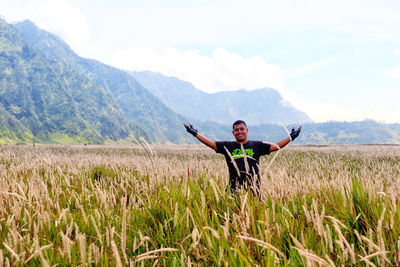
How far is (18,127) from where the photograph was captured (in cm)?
19725

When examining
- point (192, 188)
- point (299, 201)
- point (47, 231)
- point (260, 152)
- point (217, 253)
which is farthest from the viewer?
point (260, 152)

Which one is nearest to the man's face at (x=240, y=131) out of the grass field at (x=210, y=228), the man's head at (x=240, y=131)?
the man's head at (x=240, y=131)

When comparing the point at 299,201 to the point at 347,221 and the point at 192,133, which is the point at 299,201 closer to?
the point at 347,221

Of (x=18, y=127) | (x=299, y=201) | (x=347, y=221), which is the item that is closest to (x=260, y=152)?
(x=299, y=201)

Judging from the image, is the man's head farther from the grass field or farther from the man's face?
the grass field

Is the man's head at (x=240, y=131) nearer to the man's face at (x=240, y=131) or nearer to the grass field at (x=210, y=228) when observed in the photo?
the man's face at (x=240, y=131)

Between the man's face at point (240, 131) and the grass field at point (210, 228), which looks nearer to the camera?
the grass field at point (210, 228)

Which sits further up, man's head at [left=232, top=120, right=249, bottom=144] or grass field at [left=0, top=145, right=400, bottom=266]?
man's head at [left=232, top=120, right=249, bottom=144]

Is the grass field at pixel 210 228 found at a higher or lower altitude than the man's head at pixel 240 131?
lower

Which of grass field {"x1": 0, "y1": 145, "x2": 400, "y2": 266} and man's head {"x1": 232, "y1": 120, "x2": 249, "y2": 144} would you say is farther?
man's head {"x1": 232, "y1": 120, "x2": 249, "y2": 144}

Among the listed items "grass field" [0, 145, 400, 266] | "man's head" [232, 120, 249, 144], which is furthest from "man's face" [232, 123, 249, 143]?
"grass field" [0, 145, 400, 266]

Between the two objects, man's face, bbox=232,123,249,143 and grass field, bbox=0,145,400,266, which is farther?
man's face, bbox=232,123,249,143

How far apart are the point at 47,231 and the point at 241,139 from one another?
3304 millimetres

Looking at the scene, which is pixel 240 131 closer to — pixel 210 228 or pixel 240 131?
pixel 240 131
